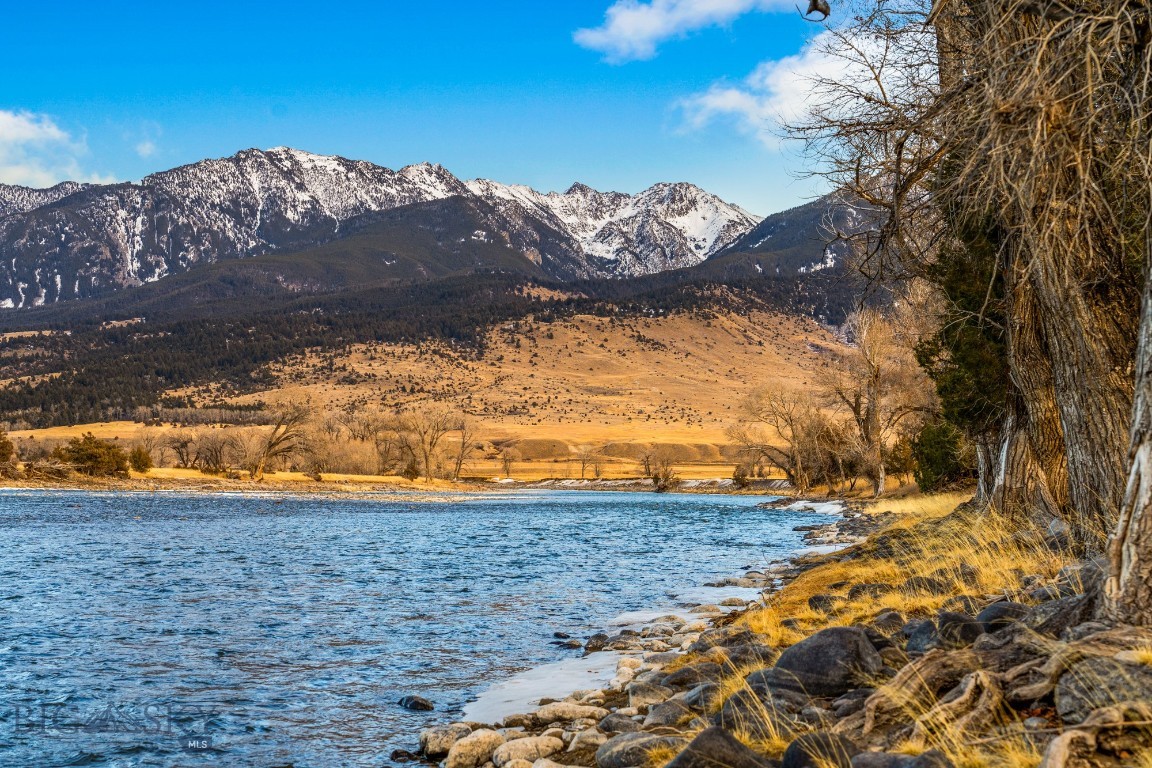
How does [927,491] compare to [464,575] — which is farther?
[927,491]

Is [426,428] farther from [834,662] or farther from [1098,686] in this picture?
[1098,686]

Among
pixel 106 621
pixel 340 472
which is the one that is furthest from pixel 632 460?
pixel 106 621

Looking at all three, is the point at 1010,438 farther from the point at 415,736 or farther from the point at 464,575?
the point at 464,575

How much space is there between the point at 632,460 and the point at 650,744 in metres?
153

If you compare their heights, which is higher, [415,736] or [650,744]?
[650,744]

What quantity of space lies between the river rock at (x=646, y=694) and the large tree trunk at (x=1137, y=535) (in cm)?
515

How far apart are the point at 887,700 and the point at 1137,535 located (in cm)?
225

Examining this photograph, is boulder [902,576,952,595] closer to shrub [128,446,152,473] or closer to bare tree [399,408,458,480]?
shrub [128,446,152,473]

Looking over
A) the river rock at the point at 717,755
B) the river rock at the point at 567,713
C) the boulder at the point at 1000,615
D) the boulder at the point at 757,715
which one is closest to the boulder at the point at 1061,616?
the boulder at the point at 1000,615

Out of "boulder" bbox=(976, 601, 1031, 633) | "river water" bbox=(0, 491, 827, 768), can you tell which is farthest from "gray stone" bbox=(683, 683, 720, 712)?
"river water" bbox=(0, 491, 827, 768)

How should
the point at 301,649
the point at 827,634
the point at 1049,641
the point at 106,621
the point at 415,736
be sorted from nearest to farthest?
the point at 1049,641
the point at 827,634
the point at 415,736
the point at 301,649
the point at 106,621

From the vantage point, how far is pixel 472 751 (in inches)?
385

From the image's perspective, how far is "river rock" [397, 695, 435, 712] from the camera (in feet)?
41.5

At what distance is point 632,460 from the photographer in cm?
16050
